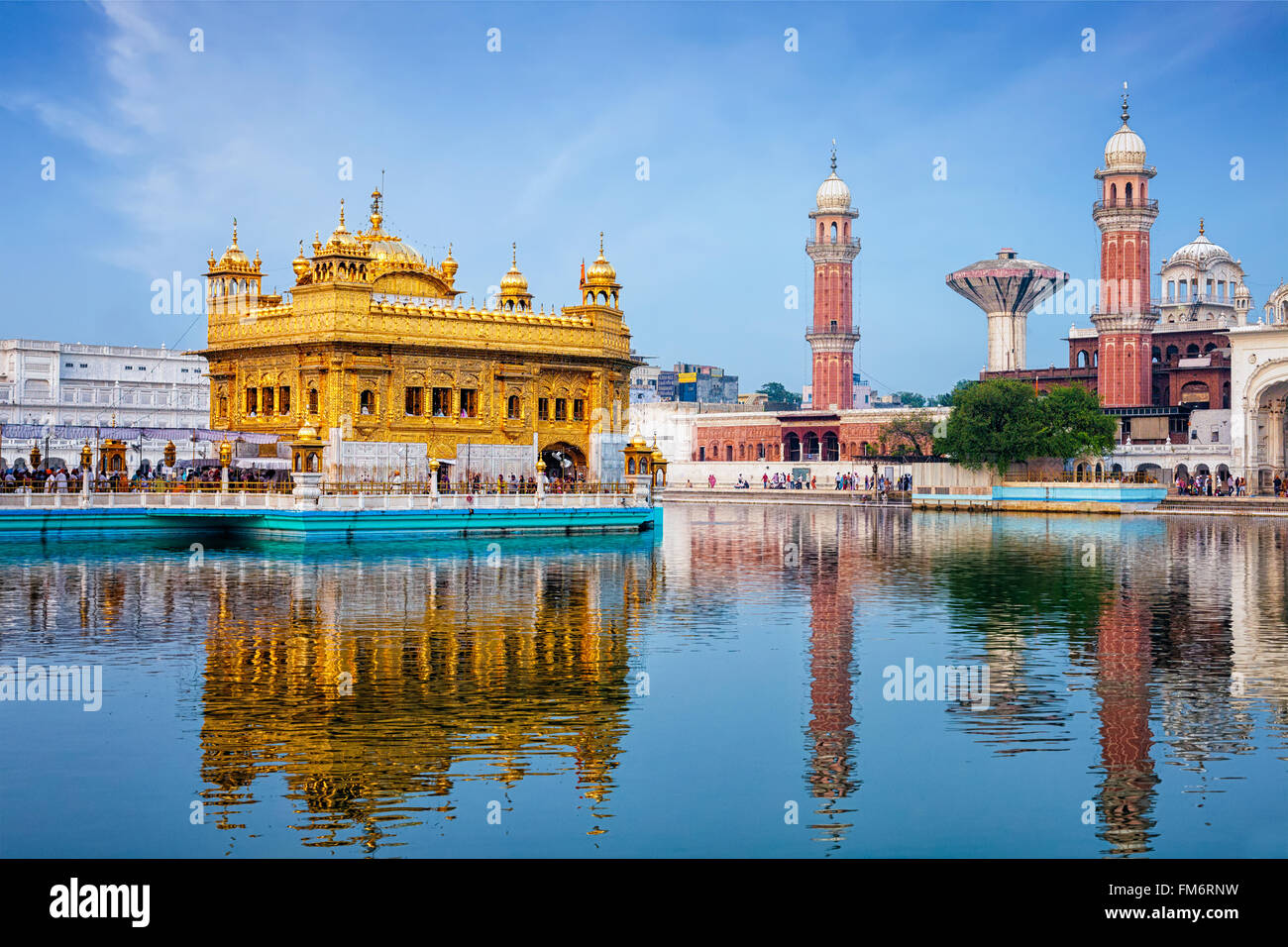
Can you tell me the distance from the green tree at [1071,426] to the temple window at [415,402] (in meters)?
35.3

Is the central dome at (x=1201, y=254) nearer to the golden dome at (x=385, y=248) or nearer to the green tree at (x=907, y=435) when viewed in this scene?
the green tree at (x=907, y=435)

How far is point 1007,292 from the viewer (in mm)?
111125

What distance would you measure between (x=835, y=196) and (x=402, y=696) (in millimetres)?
87361

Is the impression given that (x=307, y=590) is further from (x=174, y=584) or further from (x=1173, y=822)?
(x=1173, y=822)

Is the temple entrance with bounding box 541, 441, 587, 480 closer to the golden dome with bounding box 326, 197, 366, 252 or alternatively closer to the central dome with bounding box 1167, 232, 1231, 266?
the golden dome with bounding box 326, 197, 366, 252

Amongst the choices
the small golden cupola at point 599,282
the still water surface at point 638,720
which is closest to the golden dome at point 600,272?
the small golden cupola at point 599,282

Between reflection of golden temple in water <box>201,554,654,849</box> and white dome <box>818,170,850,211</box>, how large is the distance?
76911 millimetres

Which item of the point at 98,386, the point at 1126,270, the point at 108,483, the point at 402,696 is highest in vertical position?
the point at 1126,270

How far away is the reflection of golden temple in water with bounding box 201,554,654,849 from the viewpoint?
10.8 m

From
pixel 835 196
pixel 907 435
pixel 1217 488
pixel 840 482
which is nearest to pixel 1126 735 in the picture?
pixel 1217 488

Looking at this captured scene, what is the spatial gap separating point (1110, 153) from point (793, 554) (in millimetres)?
53625

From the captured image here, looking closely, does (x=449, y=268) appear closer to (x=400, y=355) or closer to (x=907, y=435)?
(x=400, y=355)

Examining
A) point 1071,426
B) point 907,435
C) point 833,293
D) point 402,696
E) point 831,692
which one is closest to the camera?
point 402,696
